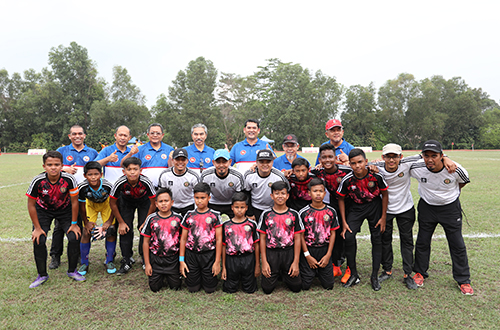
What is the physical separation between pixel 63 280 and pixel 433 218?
4.94m

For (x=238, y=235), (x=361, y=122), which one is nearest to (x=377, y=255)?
(x=238, y=235)

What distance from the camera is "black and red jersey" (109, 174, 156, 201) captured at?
432cm

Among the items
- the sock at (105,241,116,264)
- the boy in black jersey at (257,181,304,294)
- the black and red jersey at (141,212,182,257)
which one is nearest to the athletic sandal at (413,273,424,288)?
the boy in black jersey at (257,181,304,294)

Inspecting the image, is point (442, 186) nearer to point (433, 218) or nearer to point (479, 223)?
point (433, 218)

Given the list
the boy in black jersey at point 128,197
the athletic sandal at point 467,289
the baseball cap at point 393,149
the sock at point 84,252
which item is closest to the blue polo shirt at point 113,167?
the boy in black jersey at point 128,197

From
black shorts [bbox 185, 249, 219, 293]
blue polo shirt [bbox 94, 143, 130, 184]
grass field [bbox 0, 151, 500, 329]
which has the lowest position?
grass field [bbox 0, 151, 500, 329]

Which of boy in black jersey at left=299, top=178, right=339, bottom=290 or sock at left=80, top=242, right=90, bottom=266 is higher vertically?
boy in black jersey at left=299, top=178, right=339, bottom=290

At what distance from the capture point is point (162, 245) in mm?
3889

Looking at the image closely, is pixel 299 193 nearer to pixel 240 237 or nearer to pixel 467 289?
pixel 240 237

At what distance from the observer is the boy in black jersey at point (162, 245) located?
380cm

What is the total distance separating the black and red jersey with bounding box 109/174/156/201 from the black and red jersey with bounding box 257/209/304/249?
5.58 feet

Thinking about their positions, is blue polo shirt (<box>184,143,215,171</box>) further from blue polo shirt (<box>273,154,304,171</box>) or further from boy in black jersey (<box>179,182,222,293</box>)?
boy in black jersey (<box>179,182,222,293</box>)

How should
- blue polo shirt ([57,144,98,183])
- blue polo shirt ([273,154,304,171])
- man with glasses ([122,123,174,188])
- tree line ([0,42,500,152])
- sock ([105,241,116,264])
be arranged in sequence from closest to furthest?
1. sock ([105,241,116,264])
2. blue polo shirt ([273,154,304,171])
3. man with glasses ([122,123,174,188])
4. blue polo shirt ([57,144,98,183])
5. tree line ([0,42,500,152])

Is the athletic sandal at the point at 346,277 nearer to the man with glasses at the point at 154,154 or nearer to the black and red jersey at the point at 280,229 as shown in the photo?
the black and red jersey at the point at 280,229
